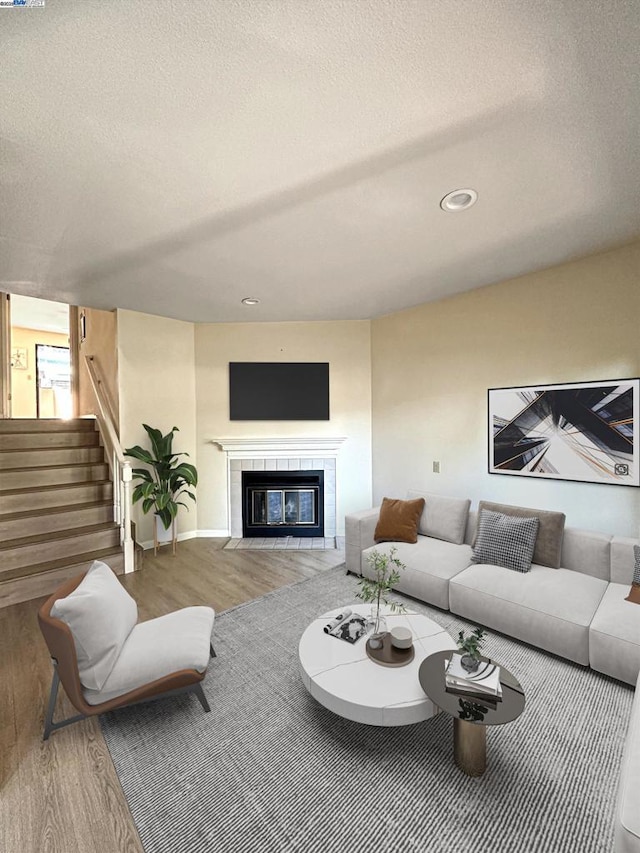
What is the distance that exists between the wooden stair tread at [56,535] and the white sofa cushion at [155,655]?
6.89 feet

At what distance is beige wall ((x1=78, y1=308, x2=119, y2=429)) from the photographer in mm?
4447

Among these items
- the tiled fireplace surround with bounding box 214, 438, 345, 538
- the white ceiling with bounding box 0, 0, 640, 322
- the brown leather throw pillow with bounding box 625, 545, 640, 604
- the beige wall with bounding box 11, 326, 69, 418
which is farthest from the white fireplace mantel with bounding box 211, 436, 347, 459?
the beige wall with bounding box 11, 326, 69, 418

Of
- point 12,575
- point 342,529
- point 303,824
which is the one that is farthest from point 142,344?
point 303,824

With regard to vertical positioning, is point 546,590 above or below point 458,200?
below

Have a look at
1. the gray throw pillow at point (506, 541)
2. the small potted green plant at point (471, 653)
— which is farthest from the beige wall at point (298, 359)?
the small potted green plant at point (471, 653)

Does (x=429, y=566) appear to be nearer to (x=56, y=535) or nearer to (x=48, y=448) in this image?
(x=56, y=535)

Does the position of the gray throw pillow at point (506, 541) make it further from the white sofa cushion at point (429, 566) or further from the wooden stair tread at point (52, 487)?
the wooden stair tread at point (52, 487)

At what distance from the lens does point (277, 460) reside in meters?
4.84

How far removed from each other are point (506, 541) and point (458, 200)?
2.44 metres

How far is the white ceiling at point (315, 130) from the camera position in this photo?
120 centimetres

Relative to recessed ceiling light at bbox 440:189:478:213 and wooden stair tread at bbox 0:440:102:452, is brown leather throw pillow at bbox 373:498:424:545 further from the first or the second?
wooden stair tread at bbox 0:440:102:452

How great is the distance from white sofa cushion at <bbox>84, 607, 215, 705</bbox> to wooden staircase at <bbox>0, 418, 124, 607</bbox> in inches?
75.4

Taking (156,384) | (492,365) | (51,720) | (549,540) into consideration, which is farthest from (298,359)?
(51,720)

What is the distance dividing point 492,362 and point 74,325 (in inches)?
264
